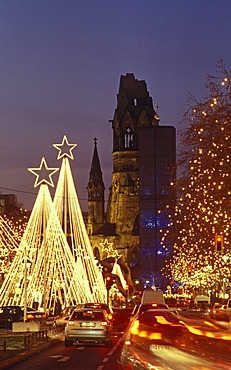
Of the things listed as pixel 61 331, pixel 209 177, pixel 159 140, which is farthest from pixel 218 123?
pixel 159 140

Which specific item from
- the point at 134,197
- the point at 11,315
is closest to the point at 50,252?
the point at 11,315

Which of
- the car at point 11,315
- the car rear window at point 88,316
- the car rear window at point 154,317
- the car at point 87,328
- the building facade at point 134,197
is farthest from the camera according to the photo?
the building facade at point 134,197

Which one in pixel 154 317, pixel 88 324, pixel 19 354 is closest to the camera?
pixel 154 317

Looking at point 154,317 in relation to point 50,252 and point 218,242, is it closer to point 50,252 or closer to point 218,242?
point 218,242

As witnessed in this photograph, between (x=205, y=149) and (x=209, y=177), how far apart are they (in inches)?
46.0

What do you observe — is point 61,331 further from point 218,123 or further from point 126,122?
point 126,122

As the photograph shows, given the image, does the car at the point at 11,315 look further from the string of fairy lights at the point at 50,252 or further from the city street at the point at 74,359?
the city street at the point at 74,359

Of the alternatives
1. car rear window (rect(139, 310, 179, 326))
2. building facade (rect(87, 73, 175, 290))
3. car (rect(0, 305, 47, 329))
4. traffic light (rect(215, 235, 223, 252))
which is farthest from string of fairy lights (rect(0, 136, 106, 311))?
building facade (rect(87, 73, 175, 290))

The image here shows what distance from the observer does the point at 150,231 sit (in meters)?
156

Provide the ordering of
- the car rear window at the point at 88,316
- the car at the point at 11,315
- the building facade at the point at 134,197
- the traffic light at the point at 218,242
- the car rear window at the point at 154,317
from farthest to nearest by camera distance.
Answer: the building facade at the point at 134,197 → the car at the point at 11,315 → the traffic light at the point at 218,242 → the car rear window at the point at 88,316 → the car rear window at the point at 154,317

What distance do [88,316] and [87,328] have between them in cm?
48

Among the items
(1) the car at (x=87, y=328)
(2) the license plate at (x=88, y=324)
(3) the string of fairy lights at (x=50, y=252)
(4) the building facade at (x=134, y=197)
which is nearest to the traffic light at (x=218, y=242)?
(1) the car at (x=87, y=328)

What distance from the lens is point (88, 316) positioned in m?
31.1

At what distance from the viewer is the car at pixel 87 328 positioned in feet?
101
